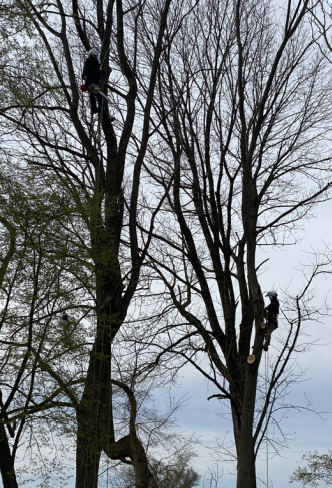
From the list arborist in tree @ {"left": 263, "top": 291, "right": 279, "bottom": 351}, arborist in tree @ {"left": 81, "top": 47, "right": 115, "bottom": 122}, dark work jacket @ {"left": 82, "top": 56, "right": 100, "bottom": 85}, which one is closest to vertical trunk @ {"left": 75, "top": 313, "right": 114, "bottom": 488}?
arborist in tree @ {"left": 263, "top": 291, "right": 279, "bottom": 351}

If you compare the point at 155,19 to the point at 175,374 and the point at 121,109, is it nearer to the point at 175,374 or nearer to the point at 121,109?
the point at 121,109

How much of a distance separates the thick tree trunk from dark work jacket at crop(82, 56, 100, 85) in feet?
14.0

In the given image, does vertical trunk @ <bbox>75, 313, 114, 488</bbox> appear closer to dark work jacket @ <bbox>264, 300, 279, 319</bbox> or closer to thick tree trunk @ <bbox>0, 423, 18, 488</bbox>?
thick tree trunk @ <bbox>0, 423, 18, 488</bbox>

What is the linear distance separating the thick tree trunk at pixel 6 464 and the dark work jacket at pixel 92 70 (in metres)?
4.26

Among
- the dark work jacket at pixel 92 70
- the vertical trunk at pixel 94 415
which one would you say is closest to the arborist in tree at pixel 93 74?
the dark work jacket at pixel 92 70

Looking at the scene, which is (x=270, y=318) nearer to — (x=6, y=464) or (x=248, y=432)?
(x=248, y=432)

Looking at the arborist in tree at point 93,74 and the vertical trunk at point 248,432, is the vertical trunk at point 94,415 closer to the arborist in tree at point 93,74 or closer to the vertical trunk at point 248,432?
the vertical trunk at point 248,432

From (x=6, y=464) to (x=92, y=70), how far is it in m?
4.60

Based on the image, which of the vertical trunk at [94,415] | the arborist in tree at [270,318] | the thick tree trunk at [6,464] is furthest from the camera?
the arborist in tree at [270,318]

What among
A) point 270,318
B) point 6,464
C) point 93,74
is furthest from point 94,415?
point 93,74

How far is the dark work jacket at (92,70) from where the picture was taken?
6.52 meters

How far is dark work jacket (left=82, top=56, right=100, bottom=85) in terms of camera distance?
652 cm

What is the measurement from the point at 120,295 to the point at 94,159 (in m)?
1.90

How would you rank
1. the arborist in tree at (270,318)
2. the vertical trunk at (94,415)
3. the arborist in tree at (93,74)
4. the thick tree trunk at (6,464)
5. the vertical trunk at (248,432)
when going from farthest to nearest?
the arborist in tree at (270,318) → the vertical trunk at (248,432) → the arborist in tree at (93,74) → the vertical trunk at (94,415) → the thick tree trunk at (6,464)
